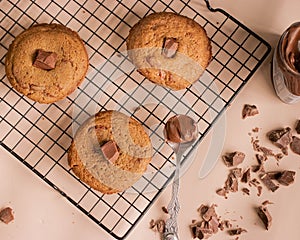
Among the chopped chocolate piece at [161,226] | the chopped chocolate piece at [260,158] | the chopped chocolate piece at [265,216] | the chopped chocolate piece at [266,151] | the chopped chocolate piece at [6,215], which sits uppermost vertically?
the chopped chocolate piece at [266,151]

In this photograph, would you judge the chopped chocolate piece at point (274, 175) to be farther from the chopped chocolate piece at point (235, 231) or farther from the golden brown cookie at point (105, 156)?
the golden brown cookie at point (105, 156)

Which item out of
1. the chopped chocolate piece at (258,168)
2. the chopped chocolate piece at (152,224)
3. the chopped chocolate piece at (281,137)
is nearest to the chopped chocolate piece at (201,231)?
the chopped chocolate piece at (152,224)

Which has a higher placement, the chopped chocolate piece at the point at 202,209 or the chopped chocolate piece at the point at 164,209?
the chopped chocolate piece at the point at 202,209

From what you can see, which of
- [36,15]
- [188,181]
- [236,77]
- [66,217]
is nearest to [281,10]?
[236,77]

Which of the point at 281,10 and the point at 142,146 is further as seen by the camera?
the point at 281,10

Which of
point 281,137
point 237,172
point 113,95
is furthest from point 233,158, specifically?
point 113,95

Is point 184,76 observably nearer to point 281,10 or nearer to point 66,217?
point 281,10
